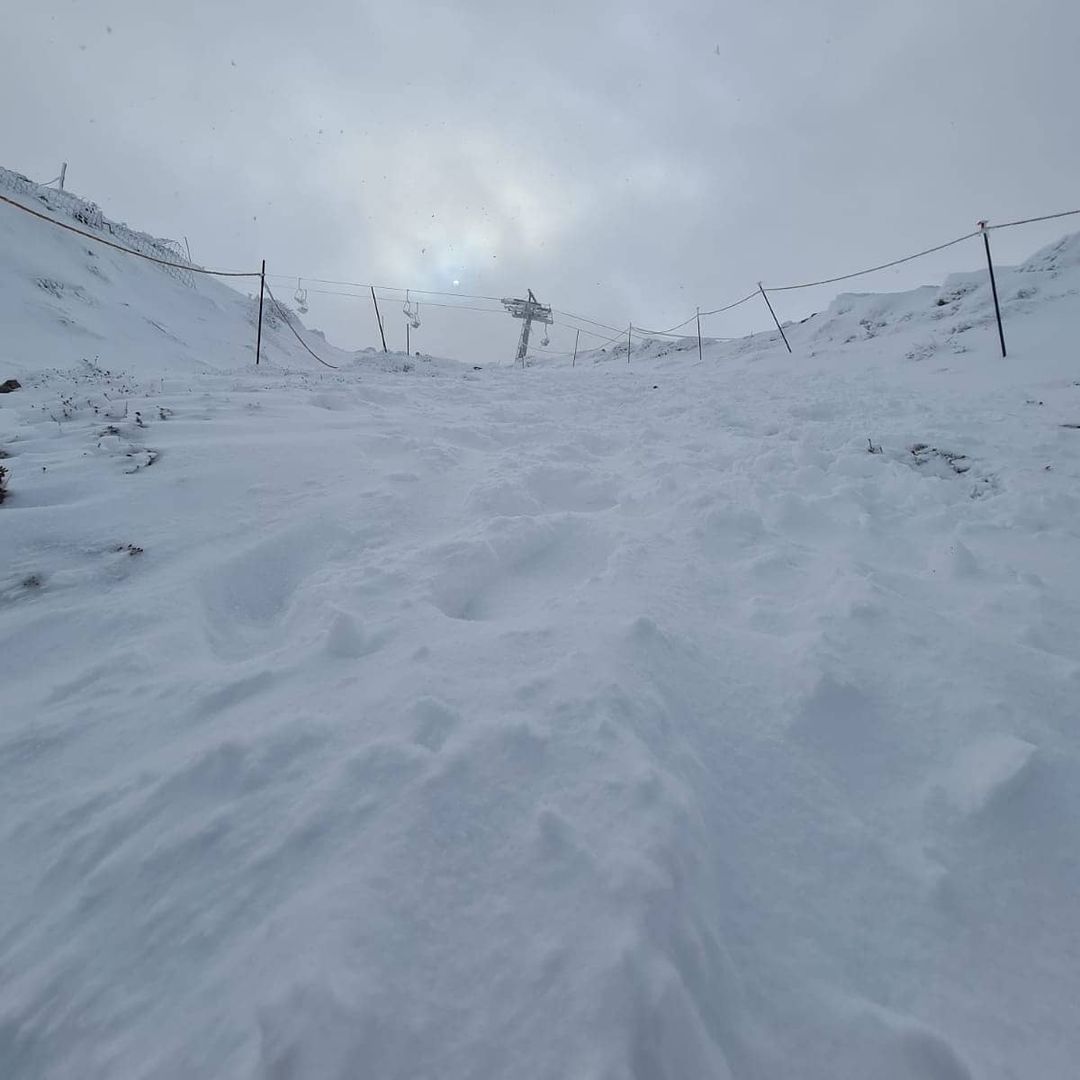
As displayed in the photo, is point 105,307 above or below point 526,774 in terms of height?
above

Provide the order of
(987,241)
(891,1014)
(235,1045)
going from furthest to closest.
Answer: (987,241) < (891,1014) < (235,1045)

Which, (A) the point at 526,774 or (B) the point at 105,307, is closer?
(A) the point at 526,774

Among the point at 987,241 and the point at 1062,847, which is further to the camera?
the point at 987,241

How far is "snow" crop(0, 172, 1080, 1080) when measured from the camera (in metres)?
1.31

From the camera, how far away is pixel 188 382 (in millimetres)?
7590

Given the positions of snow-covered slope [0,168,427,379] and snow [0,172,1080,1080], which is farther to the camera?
snow-covered slope [0,168,427,379]

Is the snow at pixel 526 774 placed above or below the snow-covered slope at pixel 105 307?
below

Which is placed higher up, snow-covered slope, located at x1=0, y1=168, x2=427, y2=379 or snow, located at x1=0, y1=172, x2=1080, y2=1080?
snow-covered slope, located at x1=0, y1=168, x2=427, y2=379

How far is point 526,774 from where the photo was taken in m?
1.86

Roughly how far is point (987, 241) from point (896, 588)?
30.3 feet

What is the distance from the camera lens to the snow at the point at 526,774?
1310 mm

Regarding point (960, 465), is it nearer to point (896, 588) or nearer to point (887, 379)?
→ point (896, 588)

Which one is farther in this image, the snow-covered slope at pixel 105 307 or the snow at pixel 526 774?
the snow-covered slope at pixel 105 307

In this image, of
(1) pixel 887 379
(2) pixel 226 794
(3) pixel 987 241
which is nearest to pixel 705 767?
(2) pixel 226 794
